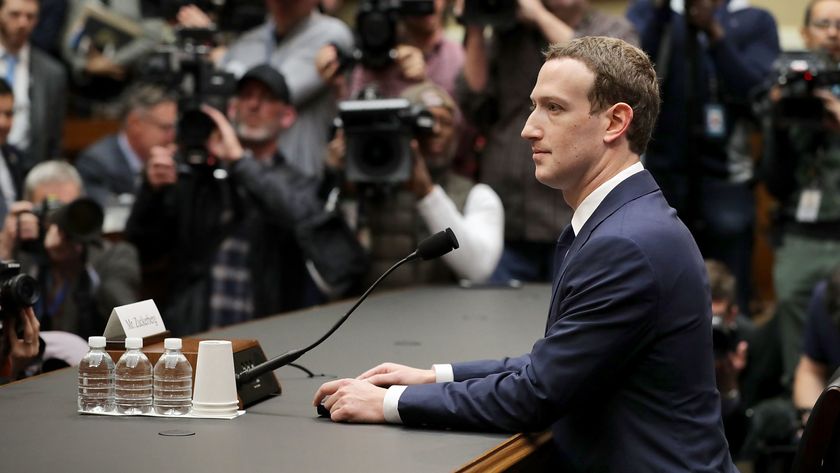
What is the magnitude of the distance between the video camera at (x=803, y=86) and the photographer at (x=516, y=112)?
1.83 feet

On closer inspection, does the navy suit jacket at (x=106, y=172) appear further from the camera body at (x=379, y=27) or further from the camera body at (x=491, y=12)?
the camera body at (x=491, y=12)

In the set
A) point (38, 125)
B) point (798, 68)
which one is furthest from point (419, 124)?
point (38, 125)

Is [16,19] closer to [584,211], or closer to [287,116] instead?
[287,116]

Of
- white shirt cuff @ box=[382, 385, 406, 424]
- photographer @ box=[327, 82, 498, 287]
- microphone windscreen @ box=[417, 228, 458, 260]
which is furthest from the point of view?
photographer @ box=[327, 82, 498, 287]

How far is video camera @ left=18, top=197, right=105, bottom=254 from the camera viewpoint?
350cm

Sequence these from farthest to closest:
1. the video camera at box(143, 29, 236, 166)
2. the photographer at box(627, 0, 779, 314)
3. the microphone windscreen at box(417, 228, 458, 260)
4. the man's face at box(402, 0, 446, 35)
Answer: the man's face at box(402, 0, 446, 35)
the photographer at box(627, 0, 779, 314)
the video camera at box(143, 29, 236, 166)
the microphone windscreen at box(417, 228, 458, 260)

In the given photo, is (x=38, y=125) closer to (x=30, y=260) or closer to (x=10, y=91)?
(x=10, y=91)

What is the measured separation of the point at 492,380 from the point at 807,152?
288cm

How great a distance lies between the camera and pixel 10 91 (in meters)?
4.44

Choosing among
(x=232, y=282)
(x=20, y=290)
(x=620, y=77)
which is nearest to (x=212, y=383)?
(x=20, y=290)

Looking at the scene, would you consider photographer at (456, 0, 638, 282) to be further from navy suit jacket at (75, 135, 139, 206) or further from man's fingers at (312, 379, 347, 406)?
man's fingers at (312, 379, 347, 406)

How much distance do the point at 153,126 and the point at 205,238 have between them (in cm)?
131

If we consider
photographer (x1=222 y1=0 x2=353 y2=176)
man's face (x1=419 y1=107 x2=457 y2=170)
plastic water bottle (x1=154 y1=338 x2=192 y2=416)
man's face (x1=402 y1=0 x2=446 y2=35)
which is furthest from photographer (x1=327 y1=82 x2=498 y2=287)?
plastic water bottle (x1=154 y1=338 x2=192 y2=416)

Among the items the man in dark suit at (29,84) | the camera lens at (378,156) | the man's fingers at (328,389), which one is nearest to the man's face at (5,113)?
the man in dark suit at (29,84)
